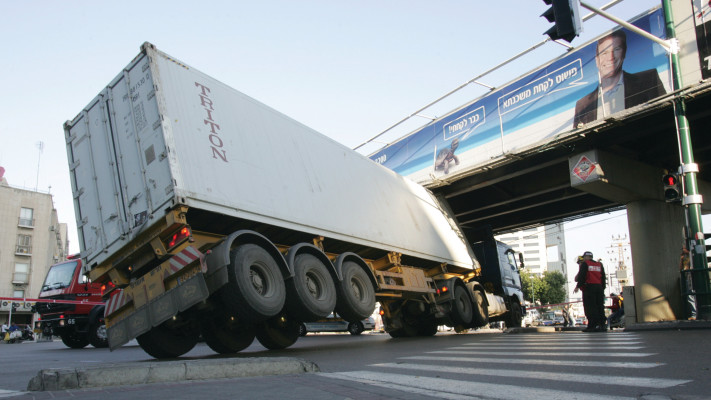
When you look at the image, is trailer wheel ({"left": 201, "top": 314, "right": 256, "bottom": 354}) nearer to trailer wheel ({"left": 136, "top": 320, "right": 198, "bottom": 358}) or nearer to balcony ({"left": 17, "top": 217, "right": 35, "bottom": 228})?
trailer wheel ({"left": 136, "top": 320, "right": 198, "bottom": 358})

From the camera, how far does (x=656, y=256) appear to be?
14.2 meters

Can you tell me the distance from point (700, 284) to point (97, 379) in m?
11.2

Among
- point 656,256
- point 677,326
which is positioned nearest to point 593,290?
point 677,326

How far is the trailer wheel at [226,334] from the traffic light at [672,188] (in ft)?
29.4

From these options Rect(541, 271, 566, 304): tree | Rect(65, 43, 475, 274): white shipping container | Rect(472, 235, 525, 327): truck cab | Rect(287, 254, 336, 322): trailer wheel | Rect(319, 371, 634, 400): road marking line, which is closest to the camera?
Rect(319, 371, 634, 400): road marking line

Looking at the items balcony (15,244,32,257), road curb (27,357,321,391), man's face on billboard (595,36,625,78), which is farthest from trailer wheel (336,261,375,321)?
balcony (15,244,32,257)

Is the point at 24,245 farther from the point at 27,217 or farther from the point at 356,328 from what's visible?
the point at 356,328

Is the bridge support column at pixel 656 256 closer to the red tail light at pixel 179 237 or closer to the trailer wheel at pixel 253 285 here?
the trailer wheel at pixel 253 285

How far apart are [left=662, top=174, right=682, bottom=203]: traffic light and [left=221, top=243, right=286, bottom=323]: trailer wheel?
336 inches

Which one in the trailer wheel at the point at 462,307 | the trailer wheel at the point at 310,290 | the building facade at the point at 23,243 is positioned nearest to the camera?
the trailer wheel at the point at 310,290

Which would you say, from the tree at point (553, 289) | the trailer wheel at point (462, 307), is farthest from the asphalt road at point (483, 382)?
the tree at point (553, 289)

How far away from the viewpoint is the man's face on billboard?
12.4m

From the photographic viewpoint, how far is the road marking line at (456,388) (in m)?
3.09

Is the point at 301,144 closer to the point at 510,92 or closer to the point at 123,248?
the point at 123,248
